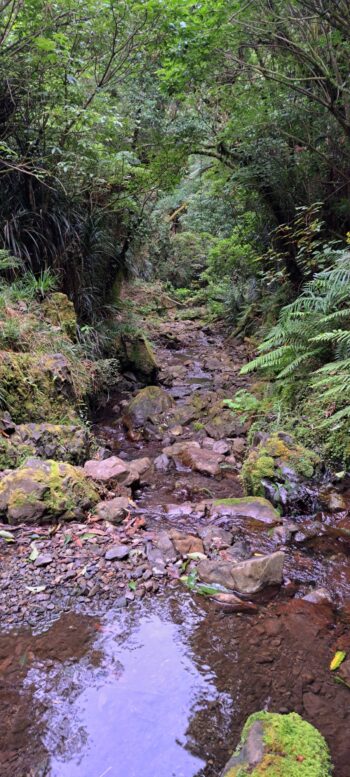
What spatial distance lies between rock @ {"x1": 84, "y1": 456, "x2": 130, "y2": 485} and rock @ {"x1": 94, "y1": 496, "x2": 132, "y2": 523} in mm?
374

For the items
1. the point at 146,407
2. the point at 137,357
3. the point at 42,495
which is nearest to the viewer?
the point at 42,495

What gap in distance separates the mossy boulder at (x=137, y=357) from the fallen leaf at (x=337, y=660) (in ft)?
18.8

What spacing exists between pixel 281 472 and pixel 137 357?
4117mm

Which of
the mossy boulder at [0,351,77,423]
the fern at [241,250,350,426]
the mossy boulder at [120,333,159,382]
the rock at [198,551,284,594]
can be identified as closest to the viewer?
the rock at [198,551,284,594]

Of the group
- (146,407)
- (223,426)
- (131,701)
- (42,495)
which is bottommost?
(223,426)

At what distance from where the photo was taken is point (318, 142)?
6.43 metres

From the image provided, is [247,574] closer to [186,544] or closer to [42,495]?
[186,544]

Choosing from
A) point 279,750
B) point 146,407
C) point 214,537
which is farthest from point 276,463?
point 146,407

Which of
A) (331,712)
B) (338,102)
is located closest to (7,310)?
(331,712)

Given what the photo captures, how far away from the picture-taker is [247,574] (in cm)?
266

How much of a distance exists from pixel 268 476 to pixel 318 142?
5.15m

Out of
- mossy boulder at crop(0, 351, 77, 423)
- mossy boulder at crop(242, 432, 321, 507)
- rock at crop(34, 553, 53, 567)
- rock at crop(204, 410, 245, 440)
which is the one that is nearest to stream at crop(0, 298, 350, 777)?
rock at crop(34, 553, 53, 567)

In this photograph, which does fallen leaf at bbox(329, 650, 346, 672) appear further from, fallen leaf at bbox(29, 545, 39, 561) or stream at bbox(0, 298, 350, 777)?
fallen leaf at bbox(29, 545, 39, 561)

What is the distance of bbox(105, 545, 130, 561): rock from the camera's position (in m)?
2.82
